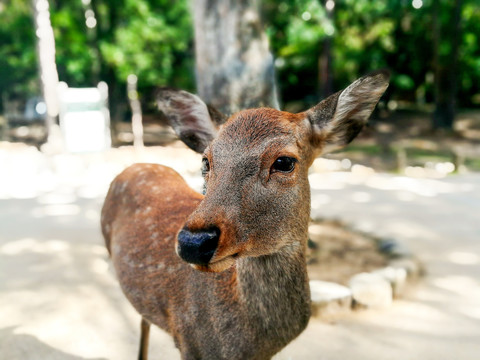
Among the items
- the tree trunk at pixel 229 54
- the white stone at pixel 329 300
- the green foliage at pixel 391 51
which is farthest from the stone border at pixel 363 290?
the green foliage at pixel 391 51

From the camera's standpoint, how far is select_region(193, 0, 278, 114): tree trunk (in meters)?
4.89

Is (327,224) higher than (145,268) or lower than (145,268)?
lower

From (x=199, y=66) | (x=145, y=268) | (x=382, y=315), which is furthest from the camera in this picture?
(x=199, y=66)

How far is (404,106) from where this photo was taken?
24375mm

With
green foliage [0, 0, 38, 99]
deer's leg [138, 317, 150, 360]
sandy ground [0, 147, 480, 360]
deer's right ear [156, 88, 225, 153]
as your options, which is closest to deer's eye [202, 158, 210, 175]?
deer's right ear [156, 88, 225, 153]

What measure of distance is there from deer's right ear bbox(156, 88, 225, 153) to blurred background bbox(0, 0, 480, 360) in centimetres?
12

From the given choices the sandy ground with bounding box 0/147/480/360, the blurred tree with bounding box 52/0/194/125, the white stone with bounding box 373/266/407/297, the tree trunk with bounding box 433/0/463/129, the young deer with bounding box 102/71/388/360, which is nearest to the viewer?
the young deer with bounding box 102/71/388/360

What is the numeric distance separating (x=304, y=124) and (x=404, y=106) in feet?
78.9

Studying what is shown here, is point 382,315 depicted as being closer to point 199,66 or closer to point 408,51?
point 199,66

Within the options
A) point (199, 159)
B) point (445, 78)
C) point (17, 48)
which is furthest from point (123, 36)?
point (445, 78)

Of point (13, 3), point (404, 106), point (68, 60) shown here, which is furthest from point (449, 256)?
point (404, 106)

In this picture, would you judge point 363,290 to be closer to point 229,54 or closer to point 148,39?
point 229,54

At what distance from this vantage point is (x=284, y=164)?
6.56 feet

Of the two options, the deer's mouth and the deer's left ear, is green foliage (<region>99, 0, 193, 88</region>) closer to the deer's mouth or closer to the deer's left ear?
the deer's left ear
